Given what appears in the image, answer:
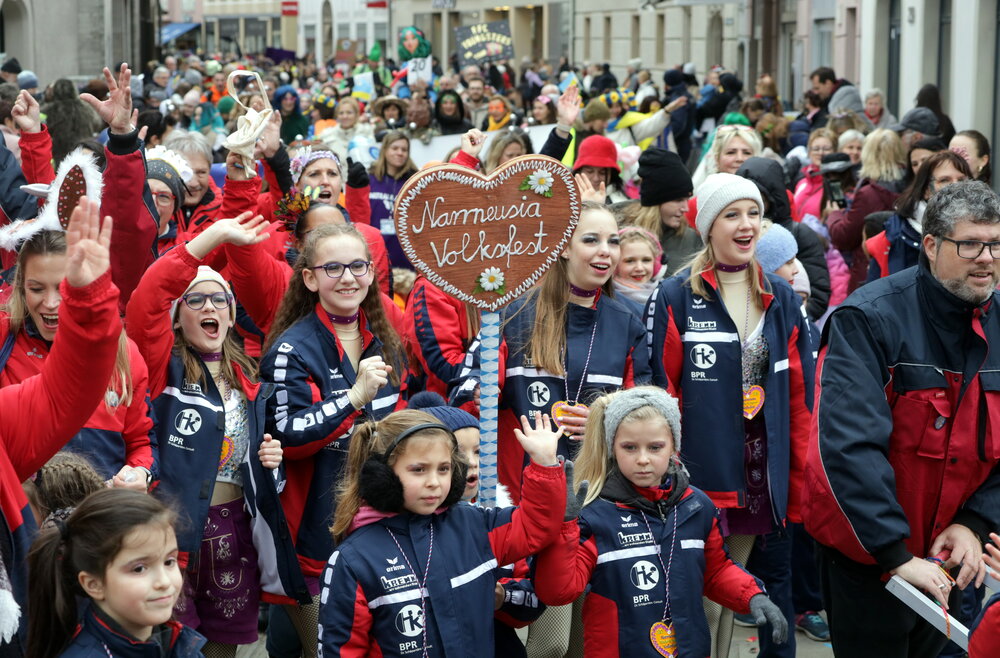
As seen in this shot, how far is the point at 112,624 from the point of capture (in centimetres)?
328

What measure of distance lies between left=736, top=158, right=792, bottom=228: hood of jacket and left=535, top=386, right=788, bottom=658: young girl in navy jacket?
10.4 ft

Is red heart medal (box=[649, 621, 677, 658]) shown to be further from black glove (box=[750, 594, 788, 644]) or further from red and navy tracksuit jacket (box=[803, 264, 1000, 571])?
red and navy tracksuit jacket (box=[803, 264, 1000, 571])

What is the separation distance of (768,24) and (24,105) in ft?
91.1

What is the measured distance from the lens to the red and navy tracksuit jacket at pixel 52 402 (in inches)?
130

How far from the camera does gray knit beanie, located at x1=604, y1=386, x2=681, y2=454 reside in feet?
15.0

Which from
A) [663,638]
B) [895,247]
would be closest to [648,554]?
[663,638]

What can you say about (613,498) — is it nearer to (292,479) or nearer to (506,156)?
(292,479)

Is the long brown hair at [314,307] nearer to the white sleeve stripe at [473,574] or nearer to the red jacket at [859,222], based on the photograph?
the white sleeve stripe at [473,574]

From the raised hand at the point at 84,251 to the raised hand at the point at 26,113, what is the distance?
390 cm

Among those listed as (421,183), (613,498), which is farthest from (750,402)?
(421,183)

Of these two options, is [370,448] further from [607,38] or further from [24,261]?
[607,38]

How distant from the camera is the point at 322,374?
504 centimetres

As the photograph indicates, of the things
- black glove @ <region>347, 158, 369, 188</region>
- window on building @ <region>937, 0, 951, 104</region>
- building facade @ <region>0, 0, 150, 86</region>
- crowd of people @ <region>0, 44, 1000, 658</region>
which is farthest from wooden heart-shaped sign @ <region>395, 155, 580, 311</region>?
building facade @ <region>0, 0, 150, 86</region>

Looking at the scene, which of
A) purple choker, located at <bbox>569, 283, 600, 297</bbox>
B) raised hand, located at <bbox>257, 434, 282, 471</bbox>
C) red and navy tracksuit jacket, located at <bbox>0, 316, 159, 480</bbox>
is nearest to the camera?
red and navy tracksuit jacket, located at <bbox>0, 316, 159, 480</bbox>
